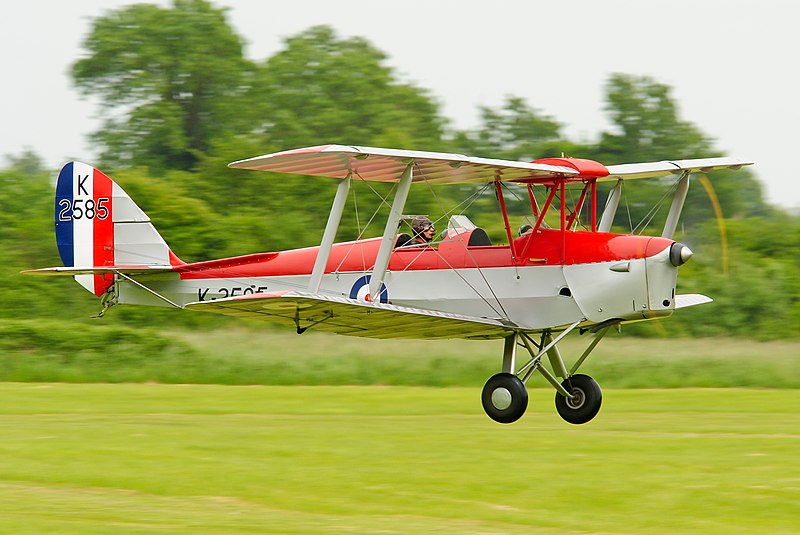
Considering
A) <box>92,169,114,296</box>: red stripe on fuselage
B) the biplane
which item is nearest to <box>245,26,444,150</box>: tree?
<box>92,169,114,296</box>: red stripe on fuselage

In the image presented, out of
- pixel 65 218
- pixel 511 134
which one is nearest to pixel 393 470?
pixel 65 218

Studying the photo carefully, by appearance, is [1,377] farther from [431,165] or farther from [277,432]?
[431,165]

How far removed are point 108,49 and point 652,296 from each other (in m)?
36.2

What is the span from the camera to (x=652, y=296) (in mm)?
11164

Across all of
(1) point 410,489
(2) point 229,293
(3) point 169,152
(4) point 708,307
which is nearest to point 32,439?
(2) point 229,293

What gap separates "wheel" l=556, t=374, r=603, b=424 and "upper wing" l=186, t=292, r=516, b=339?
978 millimetres

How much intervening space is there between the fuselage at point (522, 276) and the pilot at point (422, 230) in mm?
169

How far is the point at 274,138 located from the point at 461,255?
30174 mm

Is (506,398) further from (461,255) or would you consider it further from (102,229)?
(102,229)

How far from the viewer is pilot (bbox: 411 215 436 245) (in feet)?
40.6

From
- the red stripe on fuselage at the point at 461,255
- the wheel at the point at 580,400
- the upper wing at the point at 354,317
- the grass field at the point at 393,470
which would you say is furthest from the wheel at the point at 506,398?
the red stripe on fuselage at the point at 461,255

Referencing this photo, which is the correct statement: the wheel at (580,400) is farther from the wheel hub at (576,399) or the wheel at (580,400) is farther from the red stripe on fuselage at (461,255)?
the red stripe on fuselage at (461,255)

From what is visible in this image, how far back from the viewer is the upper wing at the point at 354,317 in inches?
401

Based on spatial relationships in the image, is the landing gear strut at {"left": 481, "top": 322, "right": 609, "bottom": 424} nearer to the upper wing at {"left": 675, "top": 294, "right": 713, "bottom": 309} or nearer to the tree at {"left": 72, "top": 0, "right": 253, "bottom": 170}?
the upper wing at {"left": 675, "top": 294, "right": 713, "bottom": 309}
